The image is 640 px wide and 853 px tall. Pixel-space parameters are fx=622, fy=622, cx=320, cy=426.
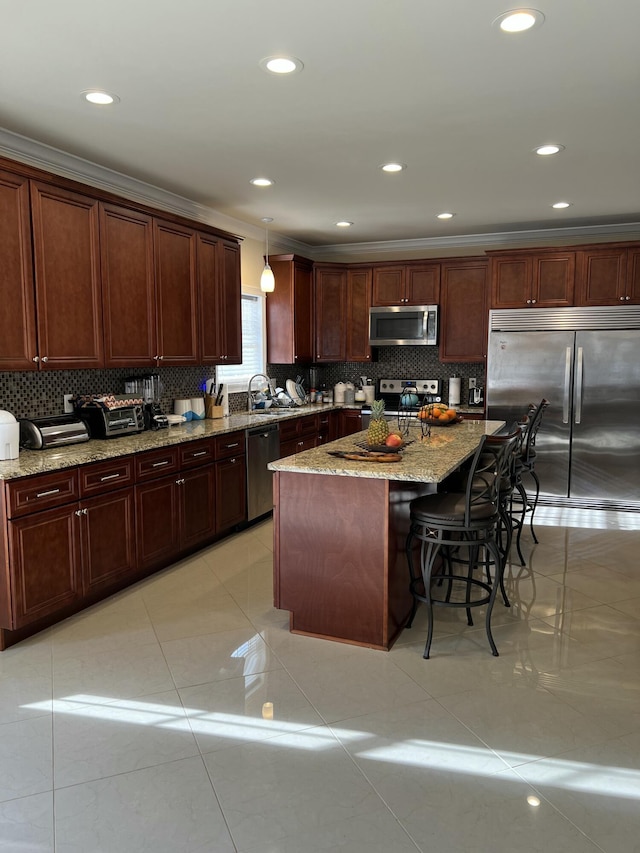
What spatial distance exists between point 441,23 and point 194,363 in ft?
10.1

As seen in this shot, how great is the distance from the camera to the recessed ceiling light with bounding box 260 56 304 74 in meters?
2.67

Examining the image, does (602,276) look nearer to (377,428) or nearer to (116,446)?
(377,428)

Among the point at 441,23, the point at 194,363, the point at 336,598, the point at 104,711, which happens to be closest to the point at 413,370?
the point at 194,363

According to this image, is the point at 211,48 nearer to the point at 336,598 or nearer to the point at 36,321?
the point at 36,321

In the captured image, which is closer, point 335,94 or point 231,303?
point 335,94

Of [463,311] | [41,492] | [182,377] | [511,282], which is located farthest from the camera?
[463,311]

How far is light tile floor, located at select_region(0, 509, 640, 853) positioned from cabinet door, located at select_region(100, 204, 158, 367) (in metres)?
1.64

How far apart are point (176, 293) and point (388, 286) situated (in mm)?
2941

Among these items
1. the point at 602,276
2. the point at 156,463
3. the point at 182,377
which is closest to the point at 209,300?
the point at 182,377

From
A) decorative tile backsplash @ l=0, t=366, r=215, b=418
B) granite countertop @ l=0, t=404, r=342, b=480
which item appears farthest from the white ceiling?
granite countertop @ l=0, t=404, r=342, b=480

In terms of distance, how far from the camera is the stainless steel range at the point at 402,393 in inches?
266

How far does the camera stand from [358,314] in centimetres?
705

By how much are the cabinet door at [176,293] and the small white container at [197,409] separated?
50cm

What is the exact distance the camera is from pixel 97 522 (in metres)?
3.51
